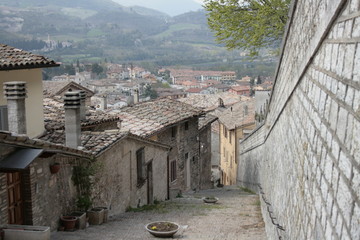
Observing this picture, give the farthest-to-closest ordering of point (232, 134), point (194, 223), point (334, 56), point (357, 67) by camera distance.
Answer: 1. point (232, 134)
2. point (194, 223)
3. point (334, 56)
4. point (357, 67)

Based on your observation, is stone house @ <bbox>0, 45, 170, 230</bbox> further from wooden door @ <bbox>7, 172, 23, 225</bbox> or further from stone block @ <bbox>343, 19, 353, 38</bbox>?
stone block @ <bbox>343, 19, 353, 38</bbox>

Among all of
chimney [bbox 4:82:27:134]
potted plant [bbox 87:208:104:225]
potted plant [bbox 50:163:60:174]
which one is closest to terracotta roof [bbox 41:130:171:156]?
potted plant [bbox 87:208:104:225]

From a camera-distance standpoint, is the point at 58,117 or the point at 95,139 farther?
the point at 58,117

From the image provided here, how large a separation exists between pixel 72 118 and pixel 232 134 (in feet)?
74.7

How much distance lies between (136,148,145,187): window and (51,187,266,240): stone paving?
107 cm

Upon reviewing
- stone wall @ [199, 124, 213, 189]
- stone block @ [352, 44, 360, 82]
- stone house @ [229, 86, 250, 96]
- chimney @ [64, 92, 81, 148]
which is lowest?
stone house @ [229, 86, 250, 96]

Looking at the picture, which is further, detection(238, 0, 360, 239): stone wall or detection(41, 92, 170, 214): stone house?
detection(41, 92, 170, 214): stone house

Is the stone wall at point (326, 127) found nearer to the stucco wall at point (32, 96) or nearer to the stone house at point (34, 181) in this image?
the stone house at point (34, 181)

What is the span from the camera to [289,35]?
709cm

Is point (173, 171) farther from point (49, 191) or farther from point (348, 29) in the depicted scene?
point (348, 29)

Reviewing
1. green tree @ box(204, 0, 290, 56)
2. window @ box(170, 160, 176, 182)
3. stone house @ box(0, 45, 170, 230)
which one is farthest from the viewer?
window @ box(170, 160, 176, 182)

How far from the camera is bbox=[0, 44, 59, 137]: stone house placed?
12781 millimetres

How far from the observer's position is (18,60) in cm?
1285

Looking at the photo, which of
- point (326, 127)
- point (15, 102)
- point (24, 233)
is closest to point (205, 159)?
point (15, 102)
